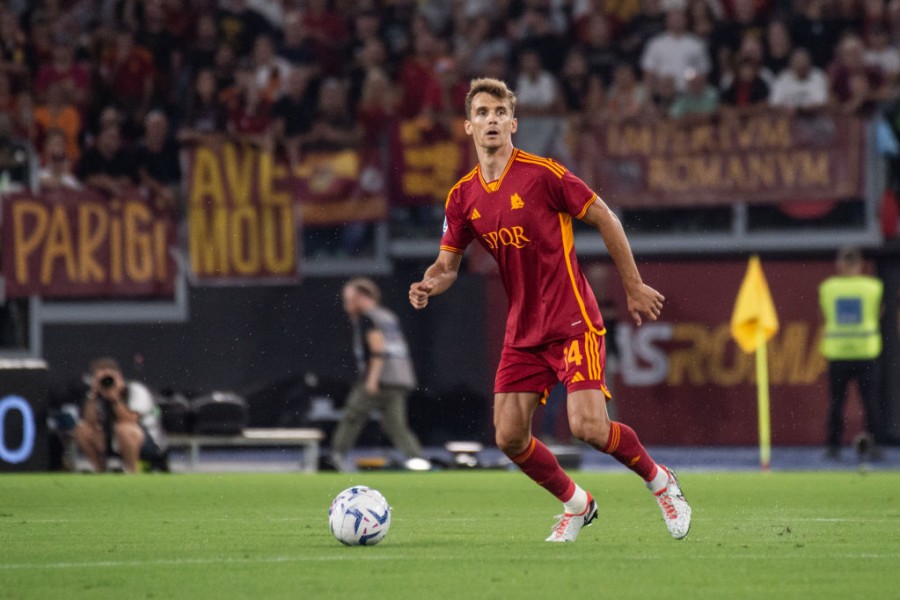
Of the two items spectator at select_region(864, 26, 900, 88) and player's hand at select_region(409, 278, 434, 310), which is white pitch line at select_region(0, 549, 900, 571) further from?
spectator at select_region(864, 26, 900, 88)

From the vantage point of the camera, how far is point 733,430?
64.5 ft

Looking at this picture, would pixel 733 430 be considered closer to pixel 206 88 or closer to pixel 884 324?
pixel 884 324

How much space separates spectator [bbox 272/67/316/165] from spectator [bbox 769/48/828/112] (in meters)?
5.14

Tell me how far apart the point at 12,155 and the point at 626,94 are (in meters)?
6.86

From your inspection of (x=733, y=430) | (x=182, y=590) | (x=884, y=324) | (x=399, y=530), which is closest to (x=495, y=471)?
(x=733, y=430)

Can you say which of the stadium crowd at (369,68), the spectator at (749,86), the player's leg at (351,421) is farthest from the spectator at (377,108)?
the spectator at (749,86)

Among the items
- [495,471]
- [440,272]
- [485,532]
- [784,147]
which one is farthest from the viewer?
[784,147]

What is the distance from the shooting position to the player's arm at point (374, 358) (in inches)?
658

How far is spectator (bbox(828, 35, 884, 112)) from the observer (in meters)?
18.6

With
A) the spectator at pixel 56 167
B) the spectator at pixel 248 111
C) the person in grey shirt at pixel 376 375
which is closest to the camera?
the person in grey shirt at pixel 376 375

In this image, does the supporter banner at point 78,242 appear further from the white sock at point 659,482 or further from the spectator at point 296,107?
the white sock at point 659,482

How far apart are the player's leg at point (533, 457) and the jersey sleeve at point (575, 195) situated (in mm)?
914

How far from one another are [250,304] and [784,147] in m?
6.33

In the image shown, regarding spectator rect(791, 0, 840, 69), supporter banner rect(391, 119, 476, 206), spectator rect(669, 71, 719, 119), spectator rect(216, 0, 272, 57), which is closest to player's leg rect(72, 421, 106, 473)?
supporter banner rect(391, 119, 476, 206)
